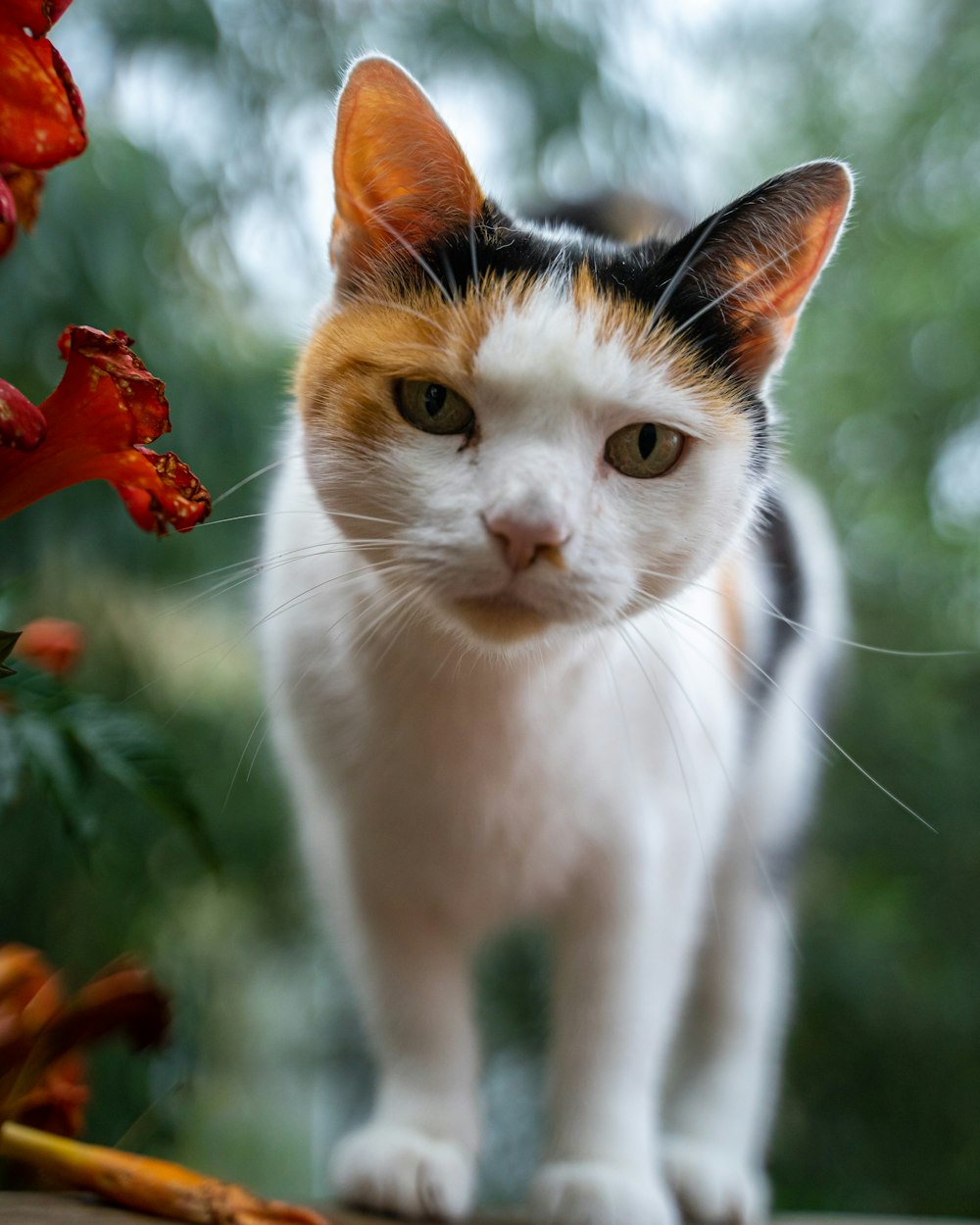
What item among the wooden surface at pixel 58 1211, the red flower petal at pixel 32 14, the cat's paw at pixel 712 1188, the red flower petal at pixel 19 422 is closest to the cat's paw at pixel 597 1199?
the cat's paw at pixel 712 1188

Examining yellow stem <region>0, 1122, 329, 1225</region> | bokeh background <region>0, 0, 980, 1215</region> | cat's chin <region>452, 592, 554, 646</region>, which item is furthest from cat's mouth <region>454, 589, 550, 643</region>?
bokeh background <region>0, 0, 980, 1215</region>

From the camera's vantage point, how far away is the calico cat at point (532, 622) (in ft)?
2.17

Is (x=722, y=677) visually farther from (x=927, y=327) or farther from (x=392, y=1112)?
(x=927, y=327)

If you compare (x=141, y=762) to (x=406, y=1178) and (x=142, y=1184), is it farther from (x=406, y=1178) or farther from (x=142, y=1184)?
(x=406, y=1178)

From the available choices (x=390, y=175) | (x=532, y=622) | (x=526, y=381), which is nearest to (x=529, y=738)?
(x=532, y=622)

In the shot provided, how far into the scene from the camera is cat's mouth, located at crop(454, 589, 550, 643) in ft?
2.14

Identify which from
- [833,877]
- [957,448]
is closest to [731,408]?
[957,448]

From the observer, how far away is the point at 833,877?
1.43 metres

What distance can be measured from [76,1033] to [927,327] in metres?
1.16

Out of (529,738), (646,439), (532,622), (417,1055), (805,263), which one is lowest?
(417,1055)

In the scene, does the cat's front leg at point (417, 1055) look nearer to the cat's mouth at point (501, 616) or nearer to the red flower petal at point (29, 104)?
the cat's mouth at point (501, 616)

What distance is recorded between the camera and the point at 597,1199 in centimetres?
79

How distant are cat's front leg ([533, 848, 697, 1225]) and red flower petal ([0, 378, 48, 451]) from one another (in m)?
0.55

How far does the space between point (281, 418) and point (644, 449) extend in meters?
0.54
